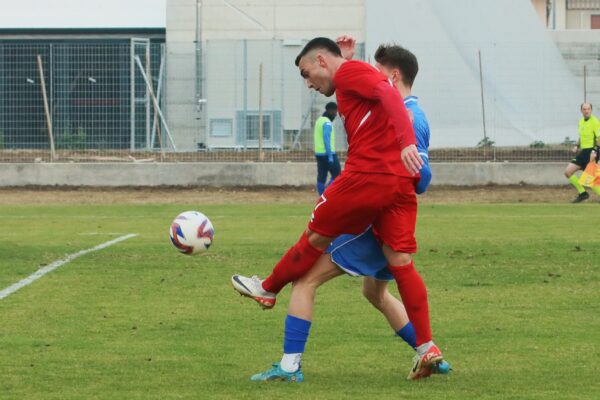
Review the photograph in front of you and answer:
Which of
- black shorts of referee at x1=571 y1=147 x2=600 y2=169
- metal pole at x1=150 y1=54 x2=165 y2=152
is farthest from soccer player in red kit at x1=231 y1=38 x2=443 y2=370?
metal pole at x1=150 y1=54 x2=165 y2=152

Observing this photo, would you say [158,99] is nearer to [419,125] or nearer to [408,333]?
[419,125]

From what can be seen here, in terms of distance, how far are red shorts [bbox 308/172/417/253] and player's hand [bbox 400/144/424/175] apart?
0.29 m

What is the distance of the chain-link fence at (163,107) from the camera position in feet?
89.1

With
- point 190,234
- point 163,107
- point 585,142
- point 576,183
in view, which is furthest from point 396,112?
point 163,107

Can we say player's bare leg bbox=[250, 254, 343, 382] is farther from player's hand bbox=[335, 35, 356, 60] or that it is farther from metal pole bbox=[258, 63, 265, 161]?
metal pole bbox=[258, 63, 265, 161]

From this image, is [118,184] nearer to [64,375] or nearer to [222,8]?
[222,8]

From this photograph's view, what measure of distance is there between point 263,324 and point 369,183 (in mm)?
2695

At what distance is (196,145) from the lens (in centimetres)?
2777

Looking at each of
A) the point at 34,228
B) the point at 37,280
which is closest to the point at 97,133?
the point at 34,228

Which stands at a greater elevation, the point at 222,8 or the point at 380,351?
the point at 222,8

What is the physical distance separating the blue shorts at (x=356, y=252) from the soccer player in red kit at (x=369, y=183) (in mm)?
76

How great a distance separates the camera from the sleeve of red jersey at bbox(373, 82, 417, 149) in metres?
6.39

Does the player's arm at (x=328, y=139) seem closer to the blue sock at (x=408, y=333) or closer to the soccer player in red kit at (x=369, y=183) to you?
the blue sock at (x=408, y=333)

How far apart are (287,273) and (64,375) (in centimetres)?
136
